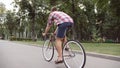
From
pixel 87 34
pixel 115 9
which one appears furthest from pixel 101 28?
pixel 115 9

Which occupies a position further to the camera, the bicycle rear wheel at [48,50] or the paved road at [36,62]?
the bicycle rear wheel at [48,50]

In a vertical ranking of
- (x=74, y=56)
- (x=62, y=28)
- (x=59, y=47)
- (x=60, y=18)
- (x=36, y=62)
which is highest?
(x=60, y=18)

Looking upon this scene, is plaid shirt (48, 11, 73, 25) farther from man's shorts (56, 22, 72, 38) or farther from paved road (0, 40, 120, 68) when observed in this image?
paved road (0, 40, 120, 68)

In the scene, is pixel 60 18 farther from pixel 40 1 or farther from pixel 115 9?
pixel 40 1

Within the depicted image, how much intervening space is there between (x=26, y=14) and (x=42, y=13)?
347cm

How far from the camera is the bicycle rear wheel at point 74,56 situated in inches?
258

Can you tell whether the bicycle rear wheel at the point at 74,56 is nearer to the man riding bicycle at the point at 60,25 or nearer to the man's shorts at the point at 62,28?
the man riding bicycle at the point at 60,25

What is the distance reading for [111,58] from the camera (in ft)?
33.7

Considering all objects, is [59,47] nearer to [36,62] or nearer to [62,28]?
[62,28]

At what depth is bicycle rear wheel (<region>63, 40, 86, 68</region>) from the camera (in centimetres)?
656

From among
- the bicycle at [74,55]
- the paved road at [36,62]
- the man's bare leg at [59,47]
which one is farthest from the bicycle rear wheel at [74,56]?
the paved road at [36,62]

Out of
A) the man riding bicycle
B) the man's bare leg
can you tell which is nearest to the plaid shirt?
the man riding bicycle

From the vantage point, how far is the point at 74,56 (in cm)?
708

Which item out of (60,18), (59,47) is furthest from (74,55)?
(60,18)
